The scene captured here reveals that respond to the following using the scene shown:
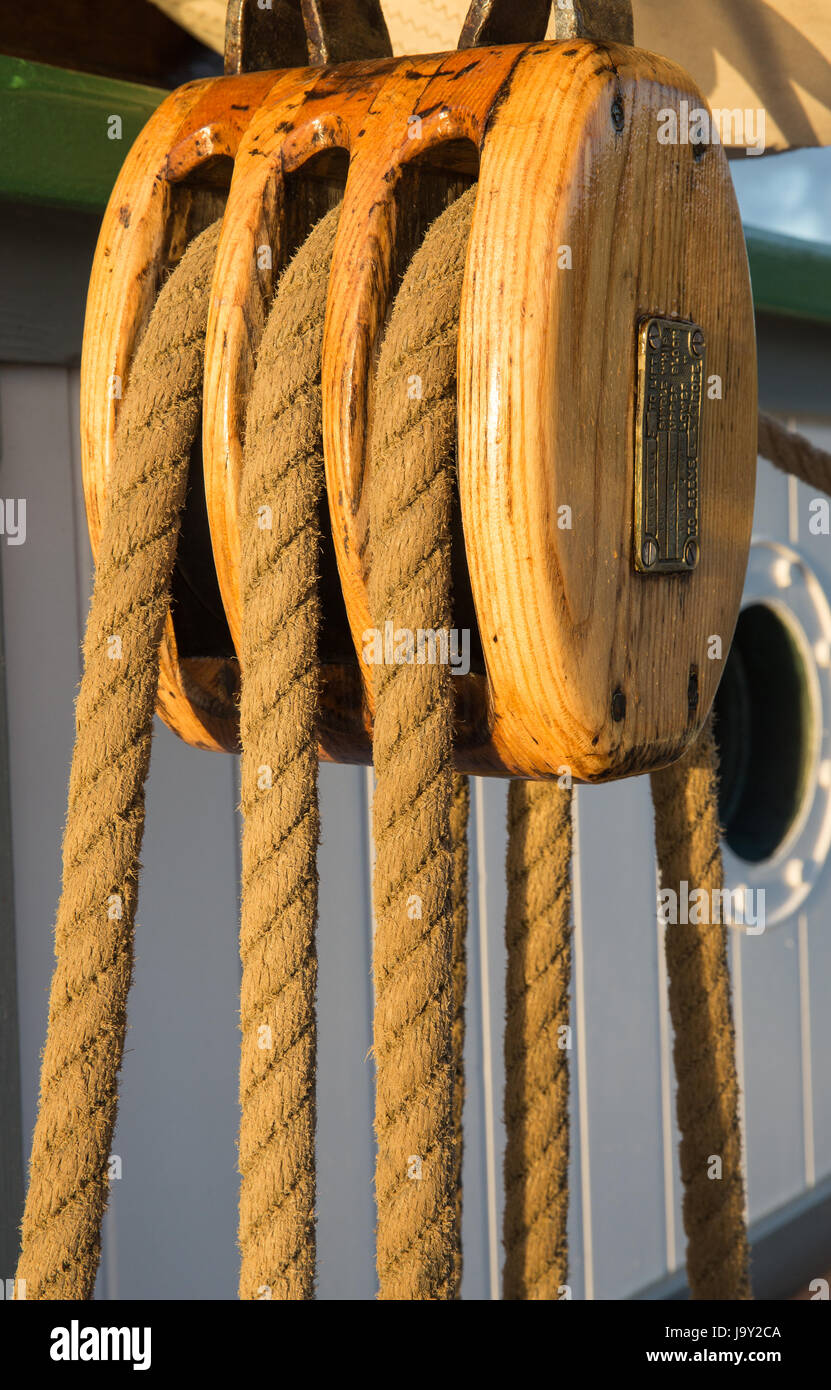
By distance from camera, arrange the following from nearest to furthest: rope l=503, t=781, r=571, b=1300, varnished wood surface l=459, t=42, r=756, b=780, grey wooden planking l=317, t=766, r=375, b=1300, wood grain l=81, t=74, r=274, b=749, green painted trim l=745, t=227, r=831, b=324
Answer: varnished wood surface l=459, t=42, r=756, b=780 → wood grain l=81, t=74, r=274, b=749 → rope l=503, t=781, r=571, b=1300 → grey wooden planking l=317, t=766, r=375, b=1300 → green painted trim l=745, t=227, r=831, b=324

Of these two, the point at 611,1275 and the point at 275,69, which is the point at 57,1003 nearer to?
the point at 275,69

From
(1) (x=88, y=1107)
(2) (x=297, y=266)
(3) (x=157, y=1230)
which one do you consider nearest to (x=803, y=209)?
(2) (x=297, y=266)

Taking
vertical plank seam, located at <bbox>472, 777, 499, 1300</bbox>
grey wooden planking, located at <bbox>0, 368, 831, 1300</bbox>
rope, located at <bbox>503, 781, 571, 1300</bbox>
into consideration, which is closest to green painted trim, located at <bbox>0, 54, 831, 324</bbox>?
grey wooden planking, located at <bbox>0, 368, 831, 1300</bbox>

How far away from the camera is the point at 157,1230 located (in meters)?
1.14

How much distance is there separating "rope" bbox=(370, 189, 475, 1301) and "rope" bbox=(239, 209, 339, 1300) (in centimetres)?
3

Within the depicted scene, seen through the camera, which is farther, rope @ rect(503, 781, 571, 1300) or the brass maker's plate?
rope @ rect(503, 781, 571, 1300)

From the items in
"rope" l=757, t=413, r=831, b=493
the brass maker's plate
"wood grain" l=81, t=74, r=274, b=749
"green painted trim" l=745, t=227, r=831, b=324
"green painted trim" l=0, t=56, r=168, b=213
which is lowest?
the brass maker's plate

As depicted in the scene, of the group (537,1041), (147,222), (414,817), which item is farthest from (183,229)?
(537,1041)

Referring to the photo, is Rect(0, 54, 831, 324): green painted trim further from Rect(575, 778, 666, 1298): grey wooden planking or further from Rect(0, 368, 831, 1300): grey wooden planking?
Rect(575, 778, 666, 1298): grey wooden planking

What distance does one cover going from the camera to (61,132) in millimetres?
945

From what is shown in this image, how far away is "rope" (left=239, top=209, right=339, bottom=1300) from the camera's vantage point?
1.73 ft

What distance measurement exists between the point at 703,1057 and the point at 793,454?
1.59 ft

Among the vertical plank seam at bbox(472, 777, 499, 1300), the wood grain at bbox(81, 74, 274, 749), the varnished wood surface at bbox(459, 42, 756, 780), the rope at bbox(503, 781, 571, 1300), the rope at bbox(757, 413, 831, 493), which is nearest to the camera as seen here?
the varnished wood surface at bbox(459, 42, 756, 780)

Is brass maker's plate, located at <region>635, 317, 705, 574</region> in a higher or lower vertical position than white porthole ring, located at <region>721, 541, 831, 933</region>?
lower
